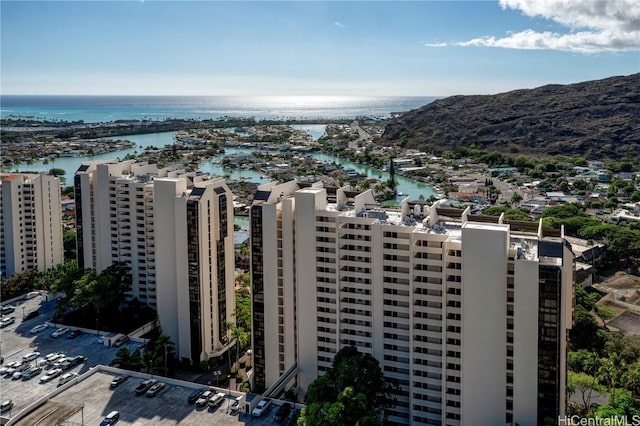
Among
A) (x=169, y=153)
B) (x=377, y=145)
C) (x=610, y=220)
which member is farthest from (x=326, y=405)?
(x=377, y=145)

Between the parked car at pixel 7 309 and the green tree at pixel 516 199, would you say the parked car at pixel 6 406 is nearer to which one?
the parked car at pixel 7 309

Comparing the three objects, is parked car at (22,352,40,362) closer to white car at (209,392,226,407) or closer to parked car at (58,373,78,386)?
parked car at (58,373,78,386)

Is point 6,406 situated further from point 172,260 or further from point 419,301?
point 419,301

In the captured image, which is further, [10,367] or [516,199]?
[516,199]

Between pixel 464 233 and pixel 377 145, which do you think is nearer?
pixel 464 233

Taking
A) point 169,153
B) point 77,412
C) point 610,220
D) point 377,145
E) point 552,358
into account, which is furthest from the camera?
point 377,145

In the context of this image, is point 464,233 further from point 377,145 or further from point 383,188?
point 377,145

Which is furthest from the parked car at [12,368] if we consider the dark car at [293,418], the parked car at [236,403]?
the dark car at [293,418]

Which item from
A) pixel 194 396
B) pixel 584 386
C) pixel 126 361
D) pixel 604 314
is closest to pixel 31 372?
pixel 126 361
